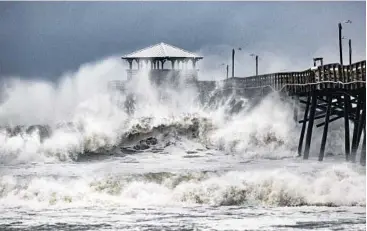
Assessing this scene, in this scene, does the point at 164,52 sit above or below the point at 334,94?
above

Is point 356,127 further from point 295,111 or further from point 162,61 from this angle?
point 162,61

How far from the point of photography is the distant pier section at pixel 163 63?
2713 cm

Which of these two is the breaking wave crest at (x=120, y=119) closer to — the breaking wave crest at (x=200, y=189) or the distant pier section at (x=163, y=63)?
the distant pier section at (x=163, y=63)

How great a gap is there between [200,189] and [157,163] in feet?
13.8

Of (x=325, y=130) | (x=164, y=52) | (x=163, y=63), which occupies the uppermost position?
(x=164, y=52)

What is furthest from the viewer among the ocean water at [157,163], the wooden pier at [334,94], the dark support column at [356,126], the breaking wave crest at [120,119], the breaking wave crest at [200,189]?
the breaking wave crest at [120,119]

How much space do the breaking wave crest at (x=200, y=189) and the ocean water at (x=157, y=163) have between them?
20 mm

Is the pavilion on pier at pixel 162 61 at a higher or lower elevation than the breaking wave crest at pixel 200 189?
higher

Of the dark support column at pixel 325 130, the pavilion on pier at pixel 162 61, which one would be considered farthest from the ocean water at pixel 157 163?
the pavilion on pier at pixel 162 61

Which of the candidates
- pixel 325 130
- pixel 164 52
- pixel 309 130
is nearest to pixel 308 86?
pixel 309 130

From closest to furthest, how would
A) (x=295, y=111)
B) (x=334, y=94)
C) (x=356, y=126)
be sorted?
(x=356, y=126)
(x=334, y=94)
(x=295, y=111)

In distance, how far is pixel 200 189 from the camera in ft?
43.2

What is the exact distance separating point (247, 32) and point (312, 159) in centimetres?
405

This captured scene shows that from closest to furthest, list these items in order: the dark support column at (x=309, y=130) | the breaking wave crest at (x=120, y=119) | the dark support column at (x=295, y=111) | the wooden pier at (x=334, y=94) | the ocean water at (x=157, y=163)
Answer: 1. the ocean water at (x=157, y=163)
2. the wooden pier at (x=334, y=94)
3. the dark support column at (x=309, y=130)
4. the breaking wave crest at (x=120, y=119)
5. the dark support column at (x=295, y=111)
